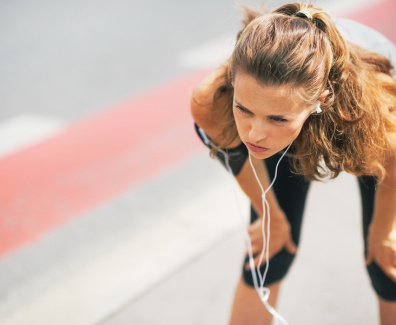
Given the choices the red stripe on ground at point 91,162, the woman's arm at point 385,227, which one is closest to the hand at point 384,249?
the woman's arm at point 385,227

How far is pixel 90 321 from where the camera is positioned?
240 cm

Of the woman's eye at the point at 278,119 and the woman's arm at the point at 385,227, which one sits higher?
the woman's eye at the point at 278,119

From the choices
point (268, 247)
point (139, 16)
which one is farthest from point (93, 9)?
point (268, 247)

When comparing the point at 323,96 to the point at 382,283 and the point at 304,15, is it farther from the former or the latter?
the point at 382,283

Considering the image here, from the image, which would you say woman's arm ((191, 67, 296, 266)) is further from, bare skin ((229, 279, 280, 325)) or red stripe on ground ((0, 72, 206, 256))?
red stripe on ground ((0, 72, 206, 256))

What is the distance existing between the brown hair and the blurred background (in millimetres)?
458

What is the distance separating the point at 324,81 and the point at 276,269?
0.90 metres

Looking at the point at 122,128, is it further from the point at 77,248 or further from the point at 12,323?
the point at 12,323

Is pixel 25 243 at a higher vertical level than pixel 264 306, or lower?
lower

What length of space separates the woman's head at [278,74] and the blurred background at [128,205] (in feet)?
1.62

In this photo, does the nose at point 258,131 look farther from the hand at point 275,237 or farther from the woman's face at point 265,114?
the hand at point 275,237

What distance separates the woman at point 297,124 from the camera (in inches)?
55.1

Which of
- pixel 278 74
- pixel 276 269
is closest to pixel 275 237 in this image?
pixel 276 269

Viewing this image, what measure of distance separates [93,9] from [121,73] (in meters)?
1.64
